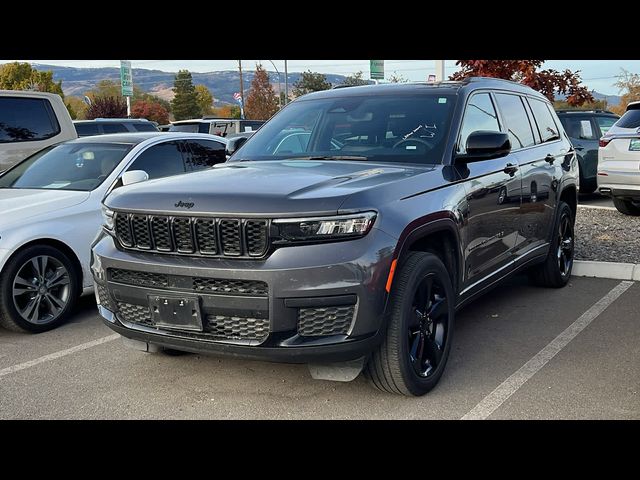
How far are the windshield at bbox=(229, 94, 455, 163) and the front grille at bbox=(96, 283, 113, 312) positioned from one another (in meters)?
1.54

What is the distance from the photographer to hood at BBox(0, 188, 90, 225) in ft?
17.5

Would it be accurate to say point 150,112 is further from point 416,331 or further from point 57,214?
point 416,331

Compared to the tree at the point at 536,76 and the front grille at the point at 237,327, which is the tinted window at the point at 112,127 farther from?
the front grille at the point at 237,327

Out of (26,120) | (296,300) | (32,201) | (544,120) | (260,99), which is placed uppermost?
(260,99)

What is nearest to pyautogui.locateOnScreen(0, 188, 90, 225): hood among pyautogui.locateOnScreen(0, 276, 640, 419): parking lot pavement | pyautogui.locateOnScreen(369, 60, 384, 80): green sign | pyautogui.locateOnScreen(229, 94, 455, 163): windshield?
pyautogui.locateOnScreen(0, 276, 640, 419): parking lot pavement

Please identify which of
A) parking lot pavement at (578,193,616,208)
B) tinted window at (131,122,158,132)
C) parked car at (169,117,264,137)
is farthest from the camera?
parked car at (169,117,264,137)

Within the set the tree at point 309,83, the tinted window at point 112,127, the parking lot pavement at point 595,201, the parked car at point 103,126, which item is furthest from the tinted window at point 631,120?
the tree at point 309,83

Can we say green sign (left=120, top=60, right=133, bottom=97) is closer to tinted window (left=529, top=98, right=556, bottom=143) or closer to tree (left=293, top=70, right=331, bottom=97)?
tree (left=293, top=70, right=331, bottom=97)

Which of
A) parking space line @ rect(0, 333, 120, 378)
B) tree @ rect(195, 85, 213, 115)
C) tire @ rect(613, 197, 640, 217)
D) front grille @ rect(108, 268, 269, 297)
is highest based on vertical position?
tree @ rect(195, 85, 213, 115)

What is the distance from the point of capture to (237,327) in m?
3.43

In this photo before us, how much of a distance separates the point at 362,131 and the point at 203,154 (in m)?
3.10

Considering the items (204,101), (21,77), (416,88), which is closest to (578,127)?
(416,88)
